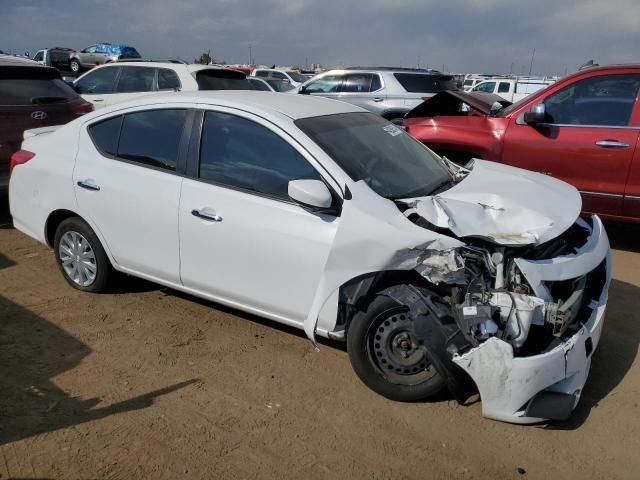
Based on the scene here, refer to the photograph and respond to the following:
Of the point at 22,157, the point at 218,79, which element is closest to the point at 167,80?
the point at 218,79

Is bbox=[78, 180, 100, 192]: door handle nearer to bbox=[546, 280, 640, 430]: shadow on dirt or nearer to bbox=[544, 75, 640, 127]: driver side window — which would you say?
bbox=[546, 280, 640, 430]: shadow on dirt

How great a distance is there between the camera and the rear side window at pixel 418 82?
12.1 metres

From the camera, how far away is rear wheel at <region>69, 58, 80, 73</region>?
2753 centimetres

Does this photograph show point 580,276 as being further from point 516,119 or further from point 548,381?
point 516,119

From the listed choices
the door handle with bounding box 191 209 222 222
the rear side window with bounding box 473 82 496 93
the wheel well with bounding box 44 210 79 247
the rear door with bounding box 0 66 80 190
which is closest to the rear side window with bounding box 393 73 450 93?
the rear door with bounding box 0 66 80 190

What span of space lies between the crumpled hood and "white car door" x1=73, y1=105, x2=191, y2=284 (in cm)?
170

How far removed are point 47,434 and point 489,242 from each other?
8.34ft

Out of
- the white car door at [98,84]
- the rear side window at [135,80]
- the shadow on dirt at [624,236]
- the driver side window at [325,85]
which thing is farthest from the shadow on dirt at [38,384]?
the driver side window at [325,85]

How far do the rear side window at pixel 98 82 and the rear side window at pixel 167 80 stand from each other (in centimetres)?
105

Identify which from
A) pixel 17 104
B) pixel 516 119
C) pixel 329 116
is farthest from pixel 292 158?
pixel 17 104

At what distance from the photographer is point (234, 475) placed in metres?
2.69

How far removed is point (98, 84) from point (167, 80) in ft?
5.15

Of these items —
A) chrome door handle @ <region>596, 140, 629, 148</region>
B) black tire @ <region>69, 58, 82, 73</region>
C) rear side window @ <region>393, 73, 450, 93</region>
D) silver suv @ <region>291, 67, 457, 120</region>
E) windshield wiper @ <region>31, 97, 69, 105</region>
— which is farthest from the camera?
black tire @ <region>69, 58, 82, 73</region>

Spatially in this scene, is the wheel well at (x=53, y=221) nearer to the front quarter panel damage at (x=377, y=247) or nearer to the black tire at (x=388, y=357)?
the front quarter panel damage at (x=377, y=247)
